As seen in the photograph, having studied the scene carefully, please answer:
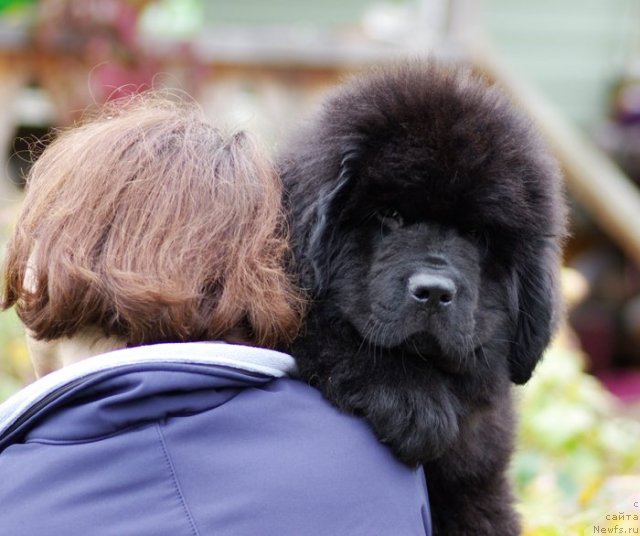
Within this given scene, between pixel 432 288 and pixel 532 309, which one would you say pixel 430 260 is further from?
pixel 532 309

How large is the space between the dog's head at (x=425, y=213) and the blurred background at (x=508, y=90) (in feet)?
0.99

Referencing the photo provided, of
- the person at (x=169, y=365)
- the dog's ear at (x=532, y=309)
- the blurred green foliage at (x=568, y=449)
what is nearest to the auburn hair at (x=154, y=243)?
the person at (x=169, y=365)

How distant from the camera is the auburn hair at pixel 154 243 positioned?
5.77 ft

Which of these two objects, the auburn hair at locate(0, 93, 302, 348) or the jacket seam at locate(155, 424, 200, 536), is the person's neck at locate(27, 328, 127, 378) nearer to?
the auburn hair at locate(0, 93, 302, 348)

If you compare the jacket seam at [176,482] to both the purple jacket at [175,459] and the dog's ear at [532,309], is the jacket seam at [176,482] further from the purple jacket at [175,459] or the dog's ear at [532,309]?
the dog's ear at [532,309]

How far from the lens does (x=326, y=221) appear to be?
6.70 feet

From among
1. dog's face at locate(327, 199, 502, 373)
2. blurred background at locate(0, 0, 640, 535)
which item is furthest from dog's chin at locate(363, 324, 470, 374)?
blurred background at locate(0, 0, 640, 535)

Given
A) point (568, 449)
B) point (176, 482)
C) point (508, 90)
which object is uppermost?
point (176, 482)

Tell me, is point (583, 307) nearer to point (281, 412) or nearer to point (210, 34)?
point (210, 34)

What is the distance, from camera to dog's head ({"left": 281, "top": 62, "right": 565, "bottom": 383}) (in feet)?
6.58

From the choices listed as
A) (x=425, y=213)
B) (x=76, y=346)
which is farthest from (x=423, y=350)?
(x=76, y=346)

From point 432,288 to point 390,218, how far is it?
0.71 feet

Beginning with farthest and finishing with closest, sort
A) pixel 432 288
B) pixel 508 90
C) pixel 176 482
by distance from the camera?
pixel 508 90
pixel 432 288
pixel 176 482

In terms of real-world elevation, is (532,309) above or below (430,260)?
below
